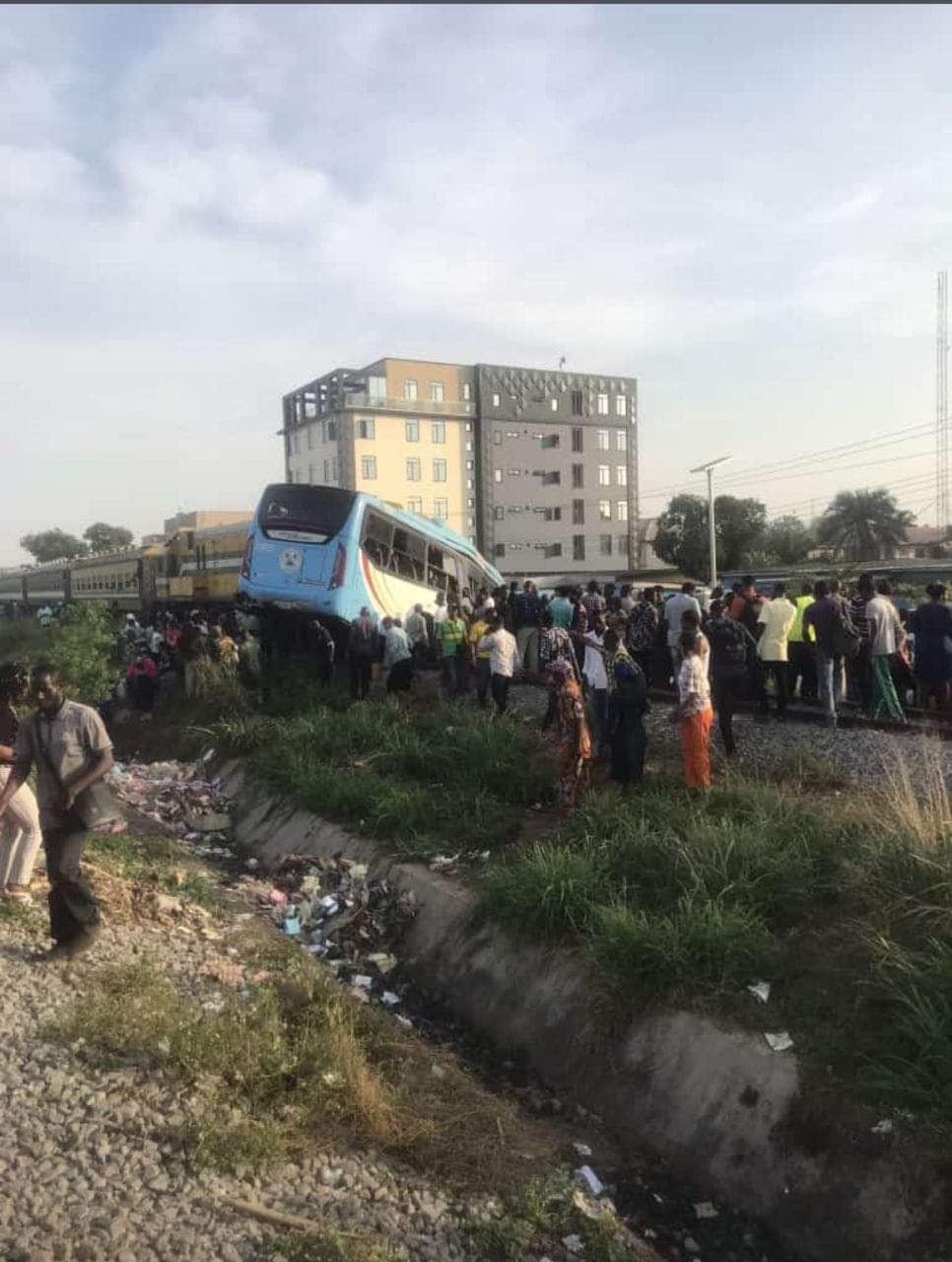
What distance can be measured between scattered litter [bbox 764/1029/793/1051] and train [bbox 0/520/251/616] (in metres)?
21.7

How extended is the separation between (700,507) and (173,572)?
1260 inches

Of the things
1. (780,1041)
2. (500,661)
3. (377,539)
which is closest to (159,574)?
(377,539)

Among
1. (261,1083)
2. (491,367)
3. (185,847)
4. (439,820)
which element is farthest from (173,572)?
(491,367)

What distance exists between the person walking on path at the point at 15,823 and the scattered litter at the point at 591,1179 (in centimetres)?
419

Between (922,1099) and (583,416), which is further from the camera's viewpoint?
(583,416)

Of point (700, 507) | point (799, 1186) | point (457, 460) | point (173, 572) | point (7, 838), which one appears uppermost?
point (457, 460)

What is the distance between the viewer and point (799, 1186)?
4.60m

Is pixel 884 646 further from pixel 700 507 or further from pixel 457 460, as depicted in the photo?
pixel 457 460

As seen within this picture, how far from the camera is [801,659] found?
11844 millimetres

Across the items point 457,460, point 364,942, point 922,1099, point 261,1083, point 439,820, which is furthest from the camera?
point 457,460

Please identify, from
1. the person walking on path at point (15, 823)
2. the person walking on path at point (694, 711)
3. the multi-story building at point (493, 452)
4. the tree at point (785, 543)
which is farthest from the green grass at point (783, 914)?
the multi-story building at point (493, 452)

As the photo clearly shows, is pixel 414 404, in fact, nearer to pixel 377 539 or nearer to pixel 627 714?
pixel 377 539

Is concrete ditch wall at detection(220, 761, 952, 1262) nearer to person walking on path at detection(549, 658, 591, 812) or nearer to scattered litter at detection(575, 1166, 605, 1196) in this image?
scattered litter at detection(575, 1166, 605, 1196)

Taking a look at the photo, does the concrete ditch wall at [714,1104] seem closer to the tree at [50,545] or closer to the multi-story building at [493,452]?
the multi-story building at [493,452]
